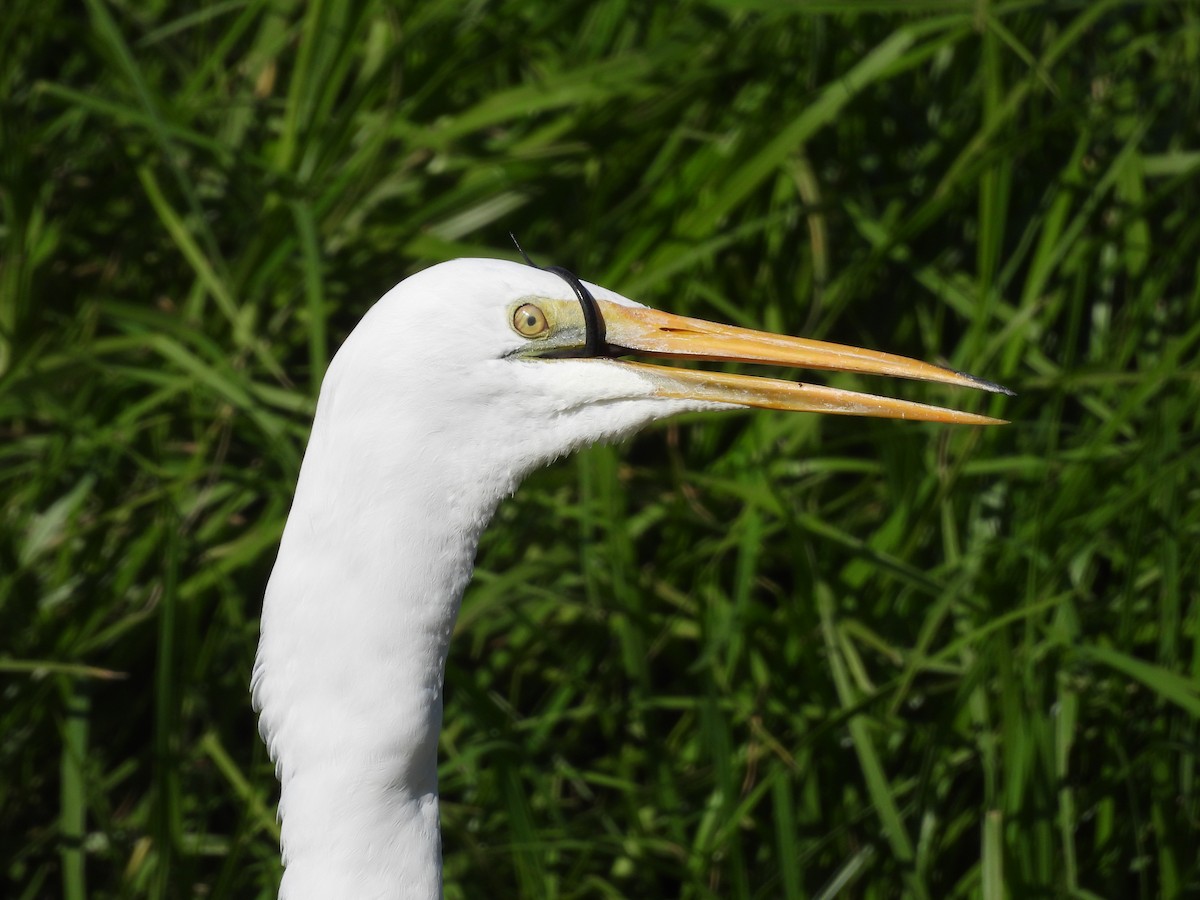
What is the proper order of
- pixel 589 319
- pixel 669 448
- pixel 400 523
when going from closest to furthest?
pixel 400 523, pixel 589 319, pixel 669 448

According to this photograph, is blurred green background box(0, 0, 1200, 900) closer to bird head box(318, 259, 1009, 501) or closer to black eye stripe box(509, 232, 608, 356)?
bird head box(318, 259, 1009, 501)

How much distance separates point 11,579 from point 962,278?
6.08ft

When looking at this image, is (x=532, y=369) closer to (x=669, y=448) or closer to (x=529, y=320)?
(x=529, y=320)

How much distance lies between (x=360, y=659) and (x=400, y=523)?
0.14m

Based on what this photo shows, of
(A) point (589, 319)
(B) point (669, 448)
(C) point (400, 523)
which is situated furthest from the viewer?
(B) point (669, 448)

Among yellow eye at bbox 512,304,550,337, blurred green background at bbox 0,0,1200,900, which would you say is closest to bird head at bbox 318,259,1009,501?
yellow eye at bbox 512,304,550,337

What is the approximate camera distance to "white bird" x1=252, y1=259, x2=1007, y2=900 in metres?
1.26

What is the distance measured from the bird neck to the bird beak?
0.82 feet

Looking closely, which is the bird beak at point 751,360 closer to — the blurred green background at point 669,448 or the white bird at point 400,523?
the white bird at point 400,523

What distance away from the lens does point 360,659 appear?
1.28 m

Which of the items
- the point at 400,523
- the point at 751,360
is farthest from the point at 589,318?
the point at 400,523

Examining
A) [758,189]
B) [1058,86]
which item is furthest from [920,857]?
[1058,86]

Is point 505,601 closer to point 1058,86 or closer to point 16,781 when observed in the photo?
point 16,781

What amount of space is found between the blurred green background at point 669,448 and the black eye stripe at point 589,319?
892mm
